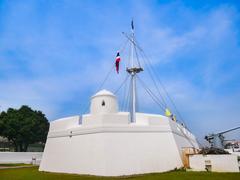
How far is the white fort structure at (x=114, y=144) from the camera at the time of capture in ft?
49.5

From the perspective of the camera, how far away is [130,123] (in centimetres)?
1684

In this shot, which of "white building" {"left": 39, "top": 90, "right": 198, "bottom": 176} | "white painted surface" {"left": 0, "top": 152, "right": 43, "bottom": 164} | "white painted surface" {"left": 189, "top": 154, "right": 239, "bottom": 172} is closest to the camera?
"white building" {"left": 39, "top": 90, "right": 198, "bottom": 176}

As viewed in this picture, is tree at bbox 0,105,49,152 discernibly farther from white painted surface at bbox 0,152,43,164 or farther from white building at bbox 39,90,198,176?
white building at bbox 39,90,198,176

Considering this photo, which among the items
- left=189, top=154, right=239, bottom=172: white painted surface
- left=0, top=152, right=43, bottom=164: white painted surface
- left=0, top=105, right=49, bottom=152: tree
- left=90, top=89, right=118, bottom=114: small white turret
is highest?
left=0, top=105, right=49, bottom=152: tree

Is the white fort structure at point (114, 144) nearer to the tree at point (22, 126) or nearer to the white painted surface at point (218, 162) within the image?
the white painted surface at point (218, 162)

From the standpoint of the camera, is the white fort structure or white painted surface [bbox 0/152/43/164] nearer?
the white fort structure

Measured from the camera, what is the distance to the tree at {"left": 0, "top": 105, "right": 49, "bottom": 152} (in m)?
38.2

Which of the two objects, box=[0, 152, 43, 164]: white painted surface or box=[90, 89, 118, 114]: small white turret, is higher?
box=[90, 89, 118, 114]: small white turret

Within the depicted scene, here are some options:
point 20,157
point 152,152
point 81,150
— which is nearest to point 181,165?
point 152,152

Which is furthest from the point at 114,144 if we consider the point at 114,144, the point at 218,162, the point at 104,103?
the point at 218,162

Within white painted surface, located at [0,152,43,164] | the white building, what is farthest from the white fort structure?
white painted surface, located at [0,152,43,164]

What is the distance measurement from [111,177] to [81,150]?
3168 millimetres

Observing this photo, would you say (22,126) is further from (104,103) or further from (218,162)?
(218,162)

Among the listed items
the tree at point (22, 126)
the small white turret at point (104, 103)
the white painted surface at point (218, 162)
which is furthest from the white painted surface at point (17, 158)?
the white painted surface at point (218, 162)
